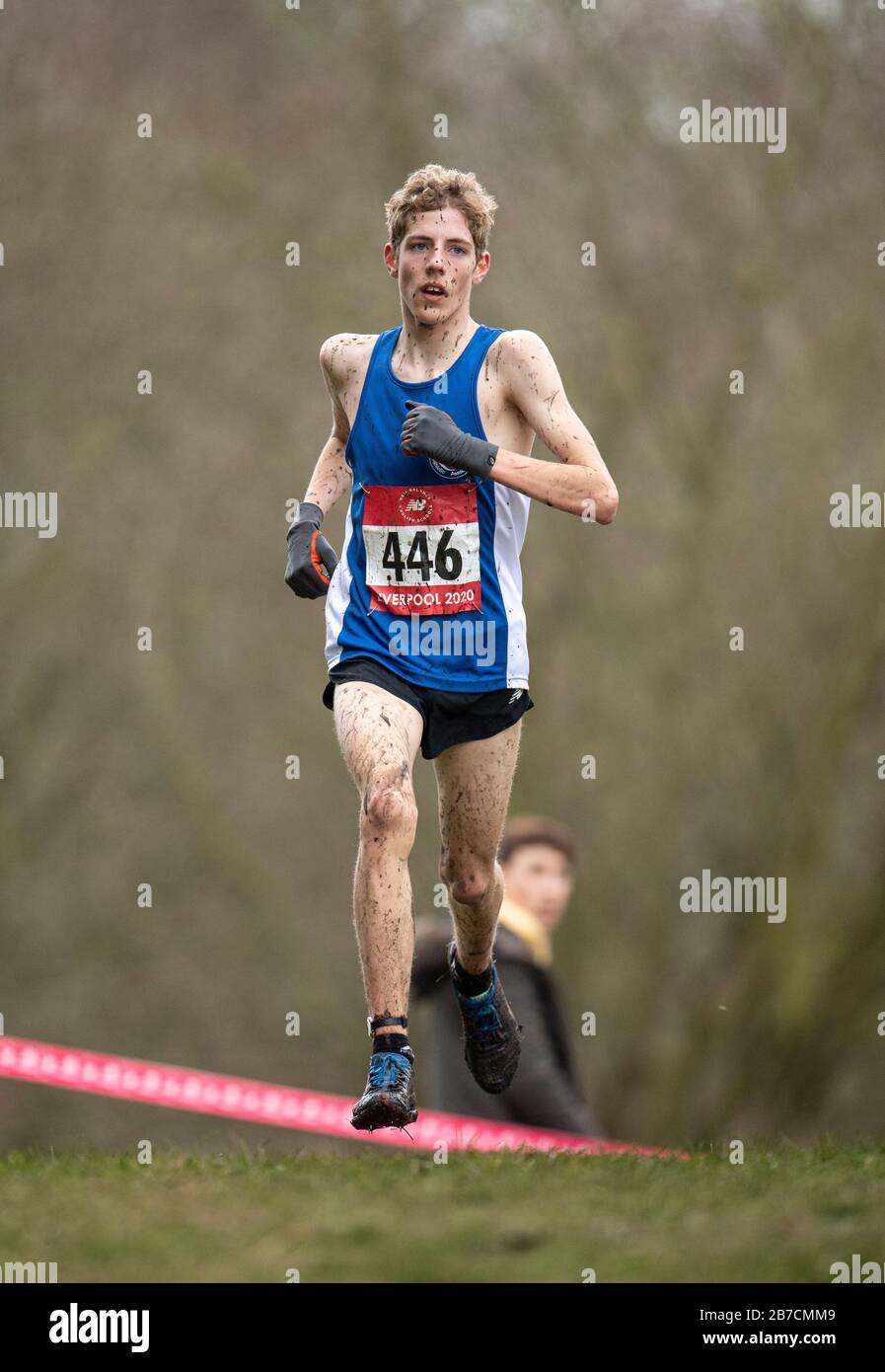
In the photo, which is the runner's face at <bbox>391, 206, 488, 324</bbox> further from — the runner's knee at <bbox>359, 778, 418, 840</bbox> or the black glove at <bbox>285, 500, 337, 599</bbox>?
the runner's knee at <bbox>359, 778, 418, 840</bbox>

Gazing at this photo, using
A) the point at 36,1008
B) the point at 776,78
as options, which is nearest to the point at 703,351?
the point at 776,78

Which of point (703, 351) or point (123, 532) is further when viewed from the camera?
point (123, 532)

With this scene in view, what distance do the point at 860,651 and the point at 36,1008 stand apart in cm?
770

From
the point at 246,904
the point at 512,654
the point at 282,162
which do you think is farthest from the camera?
the point at 246,904

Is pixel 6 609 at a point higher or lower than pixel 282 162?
lower

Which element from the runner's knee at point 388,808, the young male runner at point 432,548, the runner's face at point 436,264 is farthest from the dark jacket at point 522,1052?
the runner's face at point 436,264

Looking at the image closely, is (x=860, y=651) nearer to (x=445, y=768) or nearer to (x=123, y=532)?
(x=123, y=532)

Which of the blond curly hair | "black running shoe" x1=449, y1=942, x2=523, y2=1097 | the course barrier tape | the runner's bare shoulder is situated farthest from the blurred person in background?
the blond curly hair

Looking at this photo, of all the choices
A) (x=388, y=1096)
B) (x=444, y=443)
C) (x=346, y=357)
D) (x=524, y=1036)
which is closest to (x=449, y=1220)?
(x=388, y=1096)

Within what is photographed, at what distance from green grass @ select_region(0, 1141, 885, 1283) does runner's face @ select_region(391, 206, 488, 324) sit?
2.76 meters

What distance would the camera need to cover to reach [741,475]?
1441cm

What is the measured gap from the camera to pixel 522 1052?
7.91 metres

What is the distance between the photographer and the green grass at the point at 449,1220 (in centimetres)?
488

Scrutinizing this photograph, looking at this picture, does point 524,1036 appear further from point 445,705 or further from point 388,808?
point 388,808
